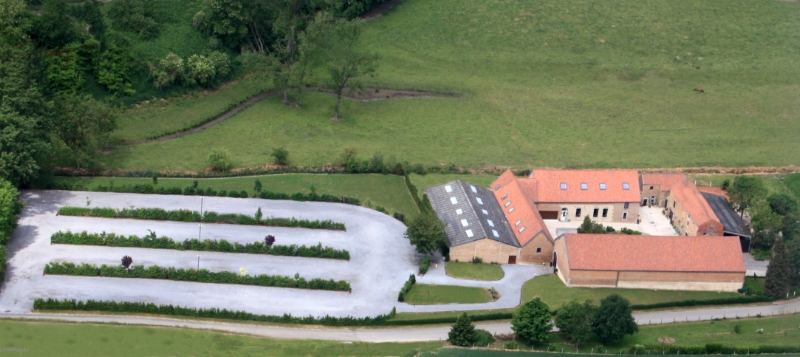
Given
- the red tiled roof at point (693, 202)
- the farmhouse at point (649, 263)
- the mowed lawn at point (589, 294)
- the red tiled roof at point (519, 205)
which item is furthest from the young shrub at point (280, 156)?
the red tiled roof at point (693, 202)

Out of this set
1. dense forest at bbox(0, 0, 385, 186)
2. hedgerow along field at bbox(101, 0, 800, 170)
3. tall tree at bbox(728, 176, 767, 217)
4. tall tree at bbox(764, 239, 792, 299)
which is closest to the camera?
tall tree at bbox(764, 239, 792, 299)

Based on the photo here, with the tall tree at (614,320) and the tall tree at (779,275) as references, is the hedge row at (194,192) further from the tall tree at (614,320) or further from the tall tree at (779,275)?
the tall tree at (779,275)

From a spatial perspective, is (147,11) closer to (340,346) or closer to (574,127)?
(574,127)

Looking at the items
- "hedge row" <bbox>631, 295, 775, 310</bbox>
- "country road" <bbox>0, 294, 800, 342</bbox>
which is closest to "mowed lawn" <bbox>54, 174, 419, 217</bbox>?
"country road" <bbox>0, 294, 800, 342</bbox>

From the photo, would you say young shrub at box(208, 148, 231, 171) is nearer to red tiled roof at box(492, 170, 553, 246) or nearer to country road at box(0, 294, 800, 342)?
country road at box(0, 294, 800, 342)

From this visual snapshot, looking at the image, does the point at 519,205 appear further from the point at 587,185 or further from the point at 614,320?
the point at 614,320

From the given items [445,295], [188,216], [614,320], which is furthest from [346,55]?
[614,320]
